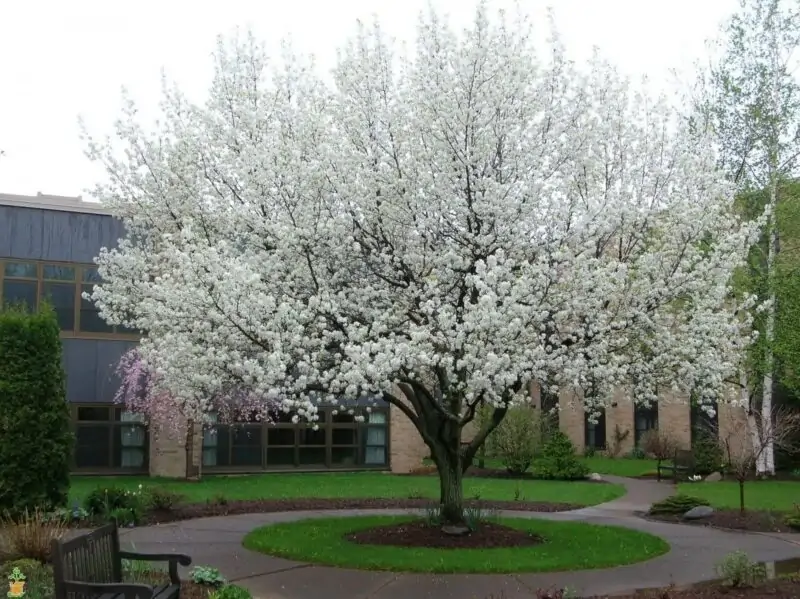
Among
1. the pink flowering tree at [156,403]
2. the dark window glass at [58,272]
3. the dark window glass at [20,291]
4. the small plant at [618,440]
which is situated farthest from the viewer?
the small plant at [618,440]

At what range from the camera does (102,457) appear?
24812 mm

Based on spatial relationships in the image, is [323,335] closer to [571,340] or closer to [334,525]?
[571,340]

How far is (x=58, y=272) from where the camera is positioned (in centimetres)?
2420

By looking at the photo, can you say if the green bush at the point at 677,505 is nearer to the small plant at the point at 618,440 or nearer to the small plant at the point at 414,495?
the small plant at the point at 414,495

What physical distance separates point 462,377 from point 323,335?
1851mm

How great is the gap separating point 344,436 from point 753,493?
1247 cm

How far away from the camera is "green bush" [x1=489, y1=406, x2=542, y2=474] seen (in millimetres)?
24984

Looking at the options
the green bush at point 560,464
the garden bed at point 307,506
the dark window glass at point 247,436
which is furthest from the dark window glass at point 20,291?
the green bush at point 560,464

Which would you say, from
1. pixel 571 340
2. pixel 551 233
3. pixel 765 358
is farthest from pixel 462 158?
pixel 765 358

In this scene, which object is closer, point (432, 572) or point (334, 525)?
point (432, 572)

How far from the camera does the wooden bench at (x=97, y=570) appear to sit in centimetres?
640

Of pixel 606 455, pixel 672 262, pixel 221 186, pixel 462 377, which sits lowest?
pixel 606 455

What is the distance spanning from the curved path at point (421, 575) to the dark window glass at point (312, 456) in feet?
39.2

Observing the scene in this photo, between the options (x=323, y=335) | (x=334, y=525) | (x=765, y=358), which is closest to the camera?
(x=323, y=335)
